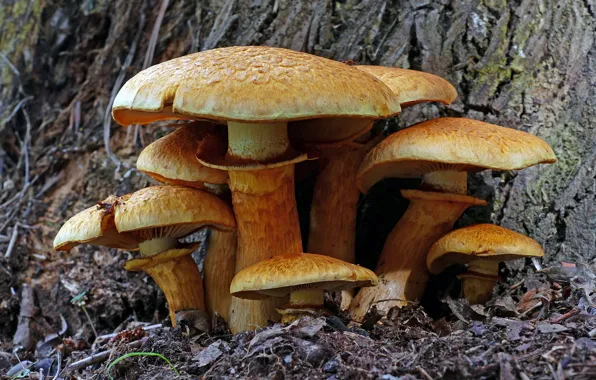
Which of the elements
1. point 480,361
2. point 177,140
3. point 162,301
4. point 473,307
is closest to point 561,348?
point 480,361

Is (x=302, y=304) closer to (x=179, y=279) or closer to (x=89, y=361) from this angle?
(x=179, y=279)

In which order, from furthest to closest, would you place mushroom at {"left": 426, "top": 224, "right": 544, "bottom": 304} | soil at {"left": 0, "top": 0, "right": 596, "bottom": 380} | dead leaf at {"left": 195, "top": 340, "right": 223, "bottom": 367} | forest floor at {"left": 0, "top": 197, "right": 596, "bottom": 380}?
mushroom at {"left": 426, "top": 224, "right": 544, "bottom": 304}, dead leaf at {"left": 195, "top": 340, "right": 223, "bottom": 367}, soil at {"left": 0, "top": 0, "right": 596, "bottom": 380}, forest floor at {"left": 0, "top": 197, "right": 596, "bottom": 380}

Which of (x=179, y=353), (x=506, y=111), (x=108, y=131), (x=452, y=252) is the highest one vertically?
(x=506, y=111)

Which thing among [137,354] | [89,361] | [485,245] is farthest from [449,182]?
[89,361]

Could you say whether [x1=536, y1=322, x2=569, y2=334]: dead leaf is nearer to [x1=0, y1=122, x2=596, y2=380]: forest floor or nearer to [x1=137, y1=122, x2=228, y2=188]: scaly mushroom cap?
[x1=0, y1=122, x2=596, y2=380]: forest floor

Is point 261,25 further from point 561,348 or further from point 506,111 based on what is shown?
point 561,348

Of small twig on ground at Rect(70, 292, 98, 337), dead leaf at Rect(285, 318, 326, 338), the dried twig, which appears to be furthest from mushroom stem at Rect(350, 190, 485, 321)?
the dried twig
